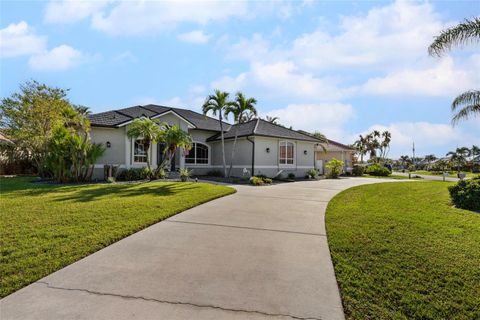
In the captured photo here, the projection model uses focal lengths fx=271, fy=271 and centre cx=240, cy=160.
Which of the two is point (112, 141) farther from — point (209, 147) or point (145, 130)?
point (209, 147)

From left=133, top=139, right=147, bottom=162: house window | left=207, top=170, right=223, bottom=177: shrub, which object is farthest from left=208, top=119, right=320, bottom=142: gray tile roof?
left=133, top=139, right=147, bottom=162: house window

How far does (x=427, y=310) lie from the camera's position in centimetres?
306

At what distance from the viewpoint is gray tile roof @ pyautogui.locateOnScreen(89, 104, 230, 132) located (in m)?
18.4

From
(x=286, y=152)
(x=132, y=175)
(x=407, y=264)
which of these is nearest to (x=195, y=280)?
(x=407, y=264)

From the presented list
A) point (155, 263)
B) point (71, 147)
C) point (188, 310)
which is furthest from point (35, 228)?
point (71, 147)

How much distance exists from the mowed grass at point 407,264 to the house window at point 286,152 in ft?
48.0

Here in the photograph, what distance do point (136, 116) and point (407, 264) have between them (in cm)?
2093

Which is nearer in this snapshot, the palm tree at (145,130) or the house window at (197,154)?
the palm tree at (145,130)

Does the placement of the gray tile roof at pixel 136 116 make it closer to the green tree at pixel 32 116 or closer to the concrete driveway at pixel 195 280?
the green tree at pixel 32 116

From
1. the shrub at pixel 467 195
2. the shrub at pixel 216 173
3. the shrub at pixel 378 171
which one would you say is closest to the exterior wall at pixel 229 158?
the shrub at pixel 216 173

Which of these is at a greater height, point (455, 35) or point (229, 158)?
point (455, 35)

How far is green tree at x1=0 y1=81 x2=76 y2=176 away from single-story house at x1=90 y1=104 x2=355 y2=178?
4.03m

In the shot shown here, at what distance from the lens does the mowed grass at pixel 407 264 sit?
10.3ft

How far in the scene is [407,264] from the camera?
4234 millimetres
